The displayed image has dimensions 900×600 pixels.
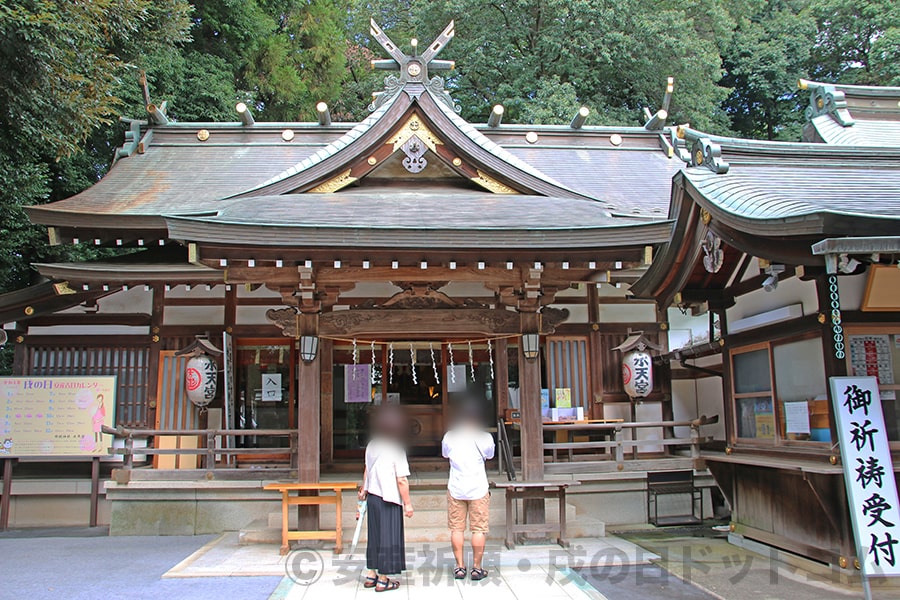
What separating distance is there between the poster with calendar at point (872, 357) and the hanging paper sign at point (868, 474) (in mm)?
546

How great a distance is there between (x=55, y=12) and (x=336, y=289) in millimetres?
4973

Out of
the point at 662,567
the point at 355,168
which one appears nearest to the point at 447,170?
the point at 355,168

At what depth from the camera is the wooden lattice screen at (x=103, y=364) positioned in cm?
1123

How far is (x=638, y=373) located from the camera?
11.2m

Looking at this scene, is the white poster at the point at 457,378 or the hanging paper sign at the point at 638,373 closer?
the hanging paper sign at the point at 638,373

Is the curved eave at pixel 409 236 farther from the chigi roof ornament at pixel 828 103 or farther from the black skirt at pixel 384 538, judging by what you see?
the chigi roof ornament at pixel 828 103

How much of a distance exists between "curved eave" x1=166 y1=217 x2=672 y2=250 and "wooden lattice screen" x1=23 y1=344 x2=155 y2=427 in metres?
4.70

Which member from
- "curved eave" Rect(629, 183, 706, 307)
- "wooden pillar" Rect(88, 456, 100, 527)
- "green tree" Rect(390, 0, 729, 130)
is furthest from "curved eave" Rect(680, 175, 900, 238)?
"green tree" Rect(390, 0, 729, 130)

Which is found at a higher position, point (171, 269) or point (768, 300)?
point (171, 269)

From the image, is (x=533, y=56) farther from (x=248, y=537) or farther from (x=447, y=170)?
(x=248, y=537)

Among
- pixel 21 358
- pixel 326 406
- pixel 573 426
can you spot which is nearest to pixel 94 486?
pixel 21 358

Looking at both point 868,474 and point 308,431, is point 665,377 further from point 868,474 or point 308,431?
point 308,431

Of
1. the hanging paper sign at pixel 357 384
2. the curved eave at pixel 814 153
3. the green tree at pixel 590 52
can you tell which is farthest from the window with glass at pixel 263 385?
the green tree at pixel 590 52

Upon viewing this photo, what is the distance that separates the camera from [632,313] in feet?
39.9
